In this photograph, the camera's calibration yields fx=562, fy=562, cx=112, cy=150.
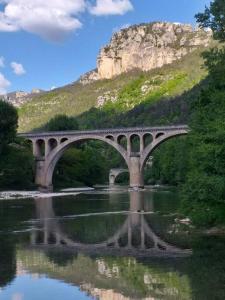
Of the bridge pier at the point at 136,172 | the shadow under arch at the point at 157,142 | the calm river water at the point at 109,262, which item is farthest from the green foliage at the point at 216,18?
the bridge pier at the point at 136,172

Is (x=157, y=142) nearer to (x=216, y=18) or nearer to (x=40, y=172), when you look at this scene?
(x=40, y=172)

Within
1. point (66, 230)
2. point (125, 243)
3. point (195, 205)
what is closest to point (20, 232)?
point (66, 230)

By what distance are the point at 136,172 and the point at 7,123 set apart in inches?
1099

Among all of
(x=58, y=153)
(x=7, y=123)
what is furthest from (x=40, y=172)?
(x=7, y=123)

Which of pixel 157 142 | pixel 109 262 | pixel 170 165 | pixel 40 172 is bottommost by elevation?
pixel 109 262

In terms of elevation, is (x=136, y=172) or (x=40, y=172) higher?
(x=40, y=172)

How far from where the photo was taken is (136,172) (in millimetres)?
99750

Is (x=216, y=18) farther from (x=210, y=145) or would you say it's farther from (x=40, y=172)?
(x=40, y=172)

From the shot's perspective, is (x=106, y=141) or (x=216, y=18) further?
(x=106, y=141)

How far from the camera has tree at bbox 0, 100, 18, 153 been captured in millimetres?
80500

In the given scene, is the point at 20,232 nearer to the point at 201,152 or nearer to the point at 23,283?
the point at 201,152

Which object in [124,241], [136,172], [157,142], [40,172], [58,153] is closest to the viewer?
[124,241]

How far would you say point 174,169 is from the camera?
315 feet

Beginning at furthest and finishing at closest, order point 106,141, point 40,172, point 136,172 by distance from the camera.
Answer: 1. point 106,141
2. point 40,172
3. point 136,172
